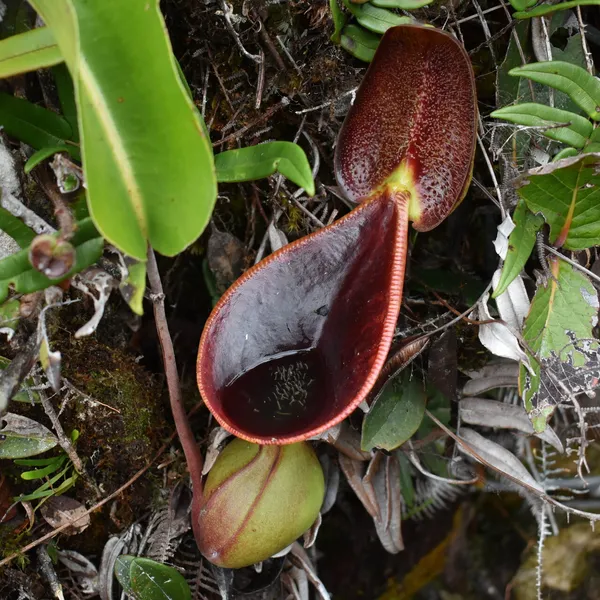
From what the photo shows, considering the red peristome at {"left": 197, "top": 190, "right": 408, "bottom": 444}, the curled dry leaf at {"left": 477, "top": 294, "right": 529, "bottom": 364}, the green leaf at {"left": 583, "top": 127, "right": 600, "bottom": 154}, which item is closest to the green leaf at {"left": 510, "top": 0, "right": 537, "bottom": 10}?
the green leaf at {"left": 583, "top": 127, "right": 600, "bottom": 154}

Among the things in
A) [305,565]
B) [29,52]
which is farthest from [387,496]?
[29,52]

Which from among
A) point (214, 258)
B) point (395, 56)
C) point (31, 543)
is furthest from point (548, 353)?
point (31, 543)

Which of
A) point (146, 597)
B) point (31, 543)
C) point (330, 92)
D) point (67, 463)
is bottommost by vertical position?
point (146, 597)

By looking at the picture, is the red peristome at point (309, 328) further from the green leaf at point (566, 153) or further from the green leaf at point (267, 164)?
the green leaf at point (566, 153)

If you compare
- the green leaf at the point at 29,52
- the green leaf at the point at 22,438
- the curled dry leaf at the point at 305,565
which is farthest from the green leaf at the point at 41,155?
the curled dry leaf at the point at 305,565

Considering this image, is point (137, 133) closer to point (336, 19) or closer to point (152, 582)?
point (336, 19)

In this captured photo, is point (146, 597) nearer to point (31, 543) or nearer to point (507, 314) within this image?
point (31, 543)
